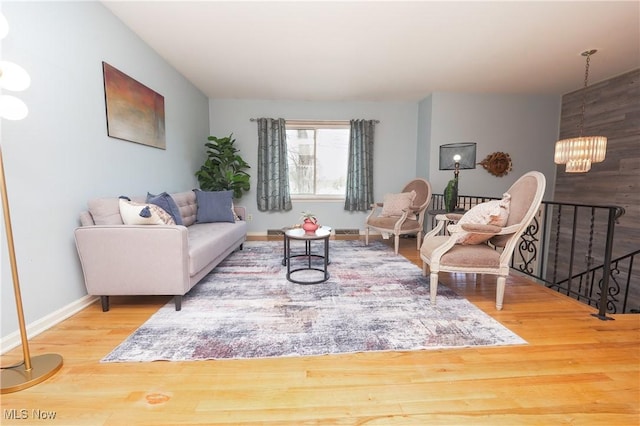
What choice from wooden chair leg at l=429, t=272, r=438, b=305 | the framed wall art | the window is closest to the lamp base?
the framed wall art

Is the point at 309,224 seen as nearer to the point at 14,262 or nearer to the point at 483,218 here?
the point at 483,218

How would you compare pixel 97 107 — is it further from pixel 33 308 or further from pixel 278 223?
pixel 278 223

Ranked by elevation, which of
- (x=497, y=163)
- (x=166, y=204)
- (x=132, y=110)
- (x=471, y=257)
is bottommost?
(x=471, y=257)

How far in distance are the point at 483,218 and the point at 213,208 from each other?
9.99 ft

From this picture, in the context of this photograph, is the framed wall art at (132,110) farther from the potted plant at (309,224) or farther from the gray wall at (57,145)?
the potted plant at (309,224)

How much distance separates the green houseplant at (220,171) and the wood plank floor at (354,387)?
295 centimetres

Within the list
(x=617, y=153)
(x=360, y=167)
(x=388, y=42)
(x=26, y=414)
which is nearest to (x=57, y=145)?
(x=26, y=414)

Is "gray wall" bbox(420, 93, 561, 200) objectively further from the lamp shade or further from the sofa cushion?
the sofa cushion

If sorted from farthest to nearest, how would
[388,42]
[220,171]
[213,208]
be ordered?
[220,171]
[213,208]
[388,42]

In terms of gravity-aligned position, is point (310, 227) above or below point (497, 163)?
below

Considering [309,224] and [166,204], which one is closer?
[166,204]

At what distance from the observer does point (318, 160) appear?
5.24m

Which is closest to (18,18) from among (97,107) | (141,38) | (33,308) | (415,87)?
(97,107)

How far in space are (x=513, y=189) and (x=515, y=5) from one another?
1544 millimetres
